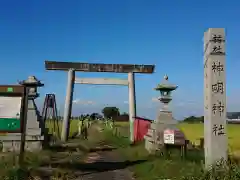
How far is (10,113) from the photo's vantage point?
865cm

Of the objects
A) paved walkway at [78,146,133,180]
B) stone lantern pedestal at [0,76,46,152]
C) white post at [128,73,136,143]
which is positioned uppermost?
white post at [128,73,136,143]

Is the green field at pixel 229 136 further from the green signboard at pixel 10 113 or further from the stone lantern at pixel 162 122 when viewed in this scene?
the green signboard at pixel 10 113

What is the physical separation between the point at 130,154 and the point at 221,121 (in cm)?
596

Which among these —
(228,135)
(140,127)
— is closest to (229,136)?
(228,135)

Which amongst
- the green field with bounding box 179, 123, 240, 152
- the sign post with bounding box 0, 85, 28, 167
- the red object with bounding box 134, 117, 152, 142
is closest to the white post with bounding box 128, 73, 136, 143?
the red object with bounding box 134, 117, 152, 142

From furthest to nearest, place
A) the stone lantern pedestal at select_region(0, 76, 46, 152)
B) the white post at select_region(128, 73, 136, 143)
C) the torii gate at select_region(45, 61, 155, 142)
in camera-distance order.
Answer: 1. the white post at select_region(128, 73, 136, 143)
2. the torii gate at select_region(45, 61, 155, 142)
3. the stone lantern pedestal at select_region(0, 76, 46, 152)

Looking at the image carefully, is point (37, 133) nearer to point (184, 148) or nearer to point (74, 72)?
point (184, 148)

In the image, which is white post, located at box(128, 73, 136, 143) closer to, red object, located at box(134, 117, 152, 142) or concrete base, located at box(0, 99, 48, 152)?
red object, located at box(134, 117, 152, 142)

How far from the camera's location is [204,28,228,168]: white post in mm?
7621

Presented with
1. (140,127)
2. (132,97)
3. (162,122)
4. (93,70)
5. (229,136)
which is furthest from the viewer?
(229,136)

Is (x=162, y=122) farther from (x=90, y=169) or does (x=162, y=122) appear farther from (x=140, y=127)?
(x=140, y=127)

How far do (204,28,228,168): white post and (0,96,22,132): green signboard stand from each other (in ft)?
14.6

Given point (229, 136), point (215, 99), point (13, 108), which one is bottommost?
point (229, 136)

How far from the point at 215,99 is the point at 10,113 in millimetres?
4914
